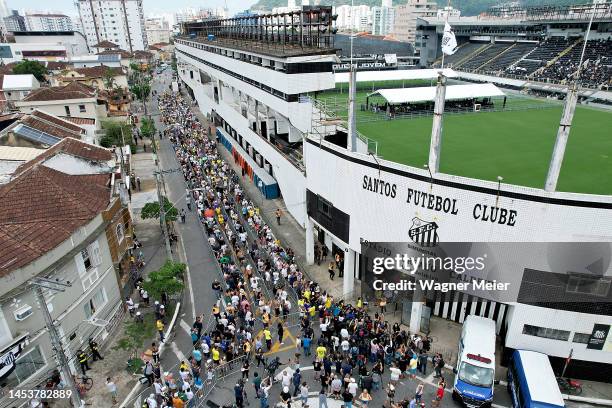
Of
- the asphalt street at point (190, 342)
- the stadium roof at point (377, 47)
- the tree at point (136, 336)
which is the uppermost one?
the stadium roof at point (377, 47)

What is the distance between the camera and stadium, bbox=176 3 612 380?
14.9 m

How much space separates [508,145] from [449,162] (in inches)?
236

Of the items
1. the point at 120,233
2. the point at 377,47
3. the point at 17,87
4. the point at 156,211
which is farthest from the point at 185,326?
the point at 377,47

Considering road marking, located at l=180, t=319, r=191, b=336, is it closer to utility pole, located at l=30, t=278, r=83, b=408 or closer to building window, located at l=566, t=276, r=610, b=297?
utility pole, located at l=30, t=278, r=83, b=408

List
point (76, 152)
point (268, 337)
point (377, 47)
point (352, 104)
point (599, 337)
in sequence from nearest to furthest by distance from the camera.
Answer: point (599, 337) < point (268, 337) < point (352, 104) < point (76, 152) < point (377, 47)

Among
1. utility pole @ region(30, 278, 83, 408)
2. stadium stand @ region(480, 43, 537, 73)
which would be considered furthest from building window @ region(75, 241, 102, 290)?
stadium stand @ region(480, 43, 537, 73)

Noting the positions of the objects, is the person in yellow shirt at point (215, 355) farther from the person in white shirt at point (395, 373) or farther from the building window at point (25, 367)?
the person in white shirt at point (395, 373)

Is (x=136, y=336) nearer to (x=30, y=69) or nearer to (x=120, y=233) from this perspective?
(x=120, y=233)

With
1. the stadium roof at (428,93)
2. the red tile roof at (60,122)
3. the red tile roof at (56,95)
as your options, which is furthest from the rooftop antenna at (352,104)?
the red tile roof at (56,95)

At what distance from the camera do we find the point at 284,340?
59.2ft

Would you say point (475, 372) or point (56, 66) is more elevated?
point (56, 66)

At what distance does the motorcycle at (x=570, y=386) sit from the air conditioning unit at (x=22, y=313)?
20.2m

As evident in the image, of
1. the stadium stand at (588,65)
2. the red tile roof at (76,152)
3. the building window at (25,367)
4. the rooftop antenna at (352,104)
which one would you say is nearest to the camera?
the building window at (25,367)

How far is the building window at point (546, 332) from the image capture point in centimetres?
1538
